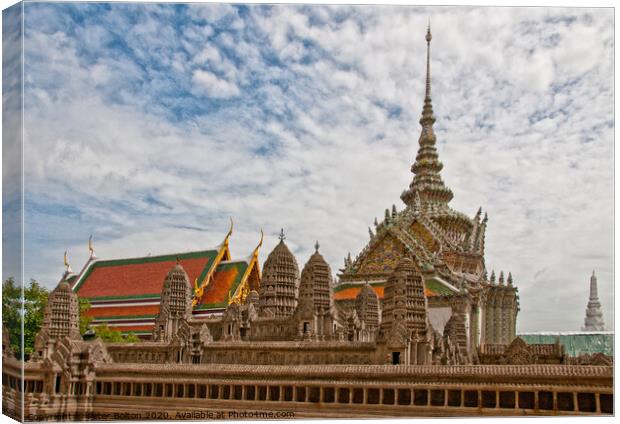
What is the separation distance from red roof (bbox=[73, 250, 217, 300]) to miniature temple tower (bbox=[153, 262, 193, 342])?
1.15 m

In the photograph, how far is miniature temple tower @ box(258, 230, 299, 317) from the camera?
28.8 m

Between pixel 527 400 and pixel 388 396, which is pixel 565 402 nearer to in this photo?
pixel 527 400

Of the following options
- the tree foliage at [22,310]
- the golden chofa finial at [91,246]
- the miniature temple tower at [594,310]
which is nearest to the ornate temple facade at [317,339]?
the tree foliage at [22,310]

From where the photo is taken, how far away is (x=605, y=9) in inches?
714

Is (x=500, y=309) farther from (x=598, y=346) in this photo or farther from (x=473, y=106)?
(x=473, y=106)

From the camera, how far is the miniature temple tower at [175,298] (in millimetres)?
29906

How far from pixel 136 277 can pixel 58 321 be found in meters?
7.70

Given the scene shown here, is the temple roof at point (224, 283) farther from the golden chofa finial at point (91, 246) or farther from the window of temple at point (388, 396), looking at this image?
the window of temple at point (388, 396)

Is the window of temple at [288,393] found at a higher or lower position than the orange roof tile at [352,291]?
lower

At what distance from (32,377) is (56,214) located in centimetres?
484

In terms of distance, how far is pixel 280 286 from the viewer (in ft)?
95.2

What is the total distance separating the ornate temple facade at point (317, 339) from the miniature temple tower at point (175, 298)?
0.06 meters

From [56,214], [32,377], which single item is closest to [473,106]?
[56,214]

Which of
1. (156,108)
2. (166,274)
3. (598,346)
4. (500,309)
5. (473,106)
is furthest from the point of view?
(500,309)
